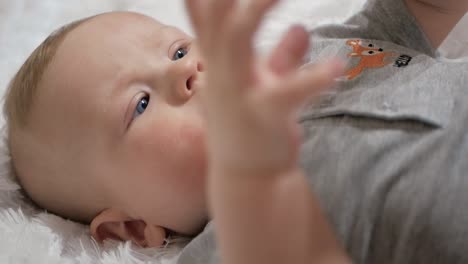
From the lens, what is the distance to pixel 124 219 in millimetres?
865

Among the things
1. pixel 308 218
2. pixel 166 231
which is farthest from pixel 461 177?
pixel 166 231

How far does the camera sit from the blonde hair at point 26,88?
0.86m

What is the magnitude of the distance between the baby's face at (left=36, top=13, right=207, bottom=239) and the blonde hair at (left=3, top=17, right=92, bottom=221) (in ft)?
A: 0.08

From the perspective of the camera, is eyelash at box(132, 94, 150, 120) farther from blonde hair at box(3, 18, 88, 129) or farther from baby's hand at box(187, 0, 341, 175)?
baby's hand at box(187, 0, 341, 175)

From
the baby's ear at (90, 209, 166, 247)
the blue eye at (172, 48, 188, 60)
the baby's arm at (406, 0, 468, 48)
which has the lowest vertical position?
the baby's ear at (90, 209, 166, 247)

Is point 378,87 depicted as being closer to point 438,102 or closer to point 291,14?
point 438,102

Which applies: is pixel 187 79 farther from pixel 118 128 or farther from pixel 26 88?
pixel 26 88

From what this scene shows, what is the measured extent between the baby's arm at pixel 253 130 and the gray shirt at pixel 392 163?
0.42 feet

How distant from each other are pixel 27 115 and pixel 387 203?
52cm

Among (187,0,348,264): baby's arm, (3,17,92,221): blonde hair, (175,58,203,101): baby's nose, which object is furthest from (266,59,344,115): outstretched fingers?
(3,17,92,221): blonde hair

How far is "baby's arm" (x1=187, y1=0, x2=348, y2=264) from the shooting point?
0.47 metres

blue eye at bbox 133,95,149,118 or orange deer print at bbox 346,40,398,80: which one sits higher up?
blue eye at bbox 133,95,149,118

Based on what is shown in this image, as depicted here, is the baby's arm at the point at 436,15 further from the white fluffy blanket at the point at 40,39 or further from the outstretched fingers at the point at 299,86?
the outstretched fingers at the point at 299,86

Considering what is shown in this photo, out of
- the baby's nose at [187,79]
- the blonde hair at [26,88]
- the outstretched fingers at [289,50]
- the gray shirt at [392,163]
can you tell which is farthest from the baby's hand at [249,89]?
the blonde hair at [26,88]
